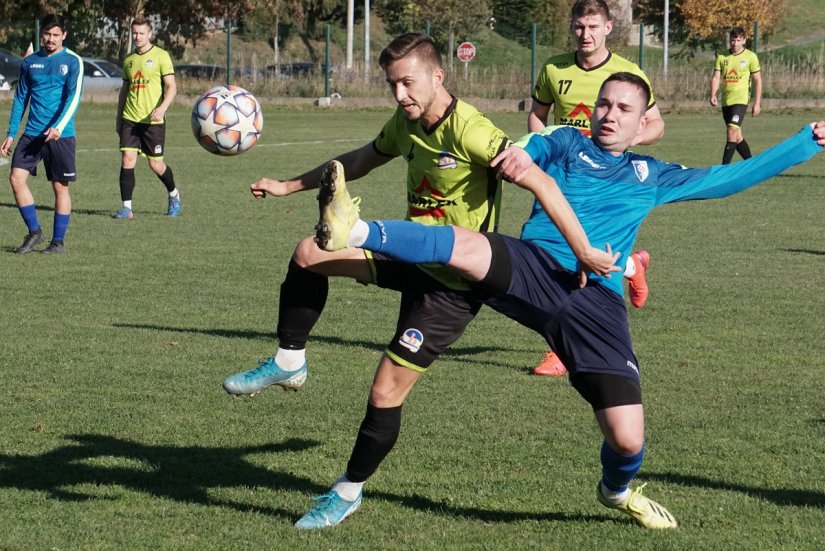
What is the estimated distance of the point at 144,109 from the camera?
15250 mm

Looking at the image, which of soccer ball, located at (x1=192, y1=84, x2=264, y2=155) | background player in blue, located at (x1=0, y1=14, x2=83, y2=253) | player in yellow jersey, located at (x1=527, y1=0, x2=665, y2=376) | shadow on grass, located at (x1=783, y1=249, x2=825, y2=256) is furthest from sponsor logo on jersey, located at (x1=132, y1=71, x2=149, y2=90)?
soccer ball, located at (x1=192, y1=84, x2=264, y2=155)

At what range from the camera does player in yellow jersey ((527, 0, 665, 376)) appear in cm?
769

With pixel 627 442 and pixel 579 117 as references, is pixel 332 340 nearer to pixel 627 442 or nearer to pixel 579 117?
pixel 579 117

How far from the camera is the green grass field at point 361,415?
4.94 m

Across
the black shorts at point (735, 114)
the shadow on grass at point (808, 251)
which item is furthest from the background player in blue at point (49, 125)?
the black shorts at point (735, 114)

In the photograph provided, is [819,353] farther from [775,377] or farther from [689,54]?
[689,54]

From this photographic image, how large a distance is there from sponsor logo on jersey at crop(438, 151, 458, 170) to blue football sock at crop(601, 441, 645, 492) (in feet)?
4.13

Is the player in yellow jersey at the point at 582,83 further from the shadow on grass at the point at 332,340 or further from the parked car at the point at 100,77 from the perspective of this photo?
the parked car at the point at 100,77

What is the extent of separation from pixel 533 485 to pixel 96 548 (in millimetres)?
1851

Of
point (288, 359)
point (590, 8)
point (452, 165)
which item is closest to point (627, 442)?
point (452, 165)

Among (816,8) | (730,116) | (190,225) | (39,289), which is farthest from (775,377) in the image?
(816,8)

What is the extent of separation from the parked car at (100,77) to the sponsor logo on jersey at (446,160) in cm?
3468

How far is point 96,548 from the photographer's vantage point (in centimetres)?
464

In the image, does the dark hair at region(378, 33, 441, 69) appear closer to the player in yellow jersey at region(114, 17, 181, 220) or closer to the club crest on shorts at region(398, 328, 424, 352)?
the club crest on shorts at region(398, 328, 424, 352)
